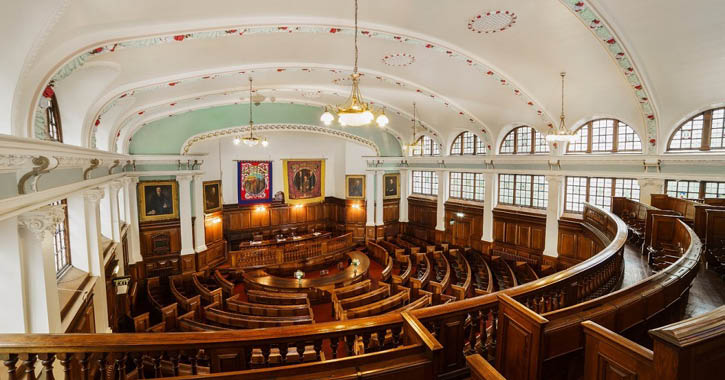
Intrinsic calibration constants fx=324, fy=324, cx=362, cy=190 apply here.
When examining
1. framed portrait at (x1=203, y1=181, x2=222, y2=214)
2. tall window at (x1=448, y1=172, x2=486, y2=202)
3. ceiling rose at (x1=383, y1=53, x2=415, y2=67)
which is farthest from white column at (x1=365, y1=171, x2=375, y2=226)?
ceiling rose at (x1=383, y1=53, x2=415, y2=67)

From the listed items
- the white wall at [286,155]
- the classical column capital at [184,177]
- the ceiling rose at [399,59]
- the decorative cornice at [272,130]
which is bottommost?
the classical column capital at [184,177]

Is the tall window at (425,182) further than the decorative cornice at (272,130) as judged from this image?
Yes

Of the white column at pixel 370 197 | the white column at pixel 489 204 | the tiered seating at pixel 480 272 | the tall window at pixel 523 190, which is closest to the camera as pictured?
A: the tiered seating at pixel 480 272

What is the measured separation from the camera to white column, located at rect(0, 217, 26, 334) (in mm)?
3439

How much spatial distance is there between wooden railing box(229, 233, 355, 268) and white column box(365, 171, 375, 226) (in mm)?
2281

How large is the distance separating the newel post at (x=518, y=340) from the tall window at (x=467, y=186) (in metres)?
11.2

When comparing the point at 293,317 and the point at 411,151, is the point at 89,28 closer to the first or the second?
the point at 293,317

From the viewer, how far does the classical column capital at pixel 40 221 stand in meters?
3.54

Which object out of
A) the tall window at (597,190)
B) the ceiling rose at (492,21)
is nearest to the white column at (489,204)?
the tall window at (597,190)

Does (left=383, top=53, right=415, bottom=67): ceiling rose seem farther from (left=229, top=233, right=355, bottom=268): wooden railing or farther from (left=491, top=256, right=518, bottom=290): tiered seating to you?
(left=229, top=233, right=355, bottom=268): wooden railing

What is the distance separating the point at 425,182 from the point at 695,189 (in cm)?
980

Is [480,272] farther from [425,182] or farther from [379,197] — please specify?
[379,197]

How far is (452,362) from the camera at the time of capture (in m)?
2.61

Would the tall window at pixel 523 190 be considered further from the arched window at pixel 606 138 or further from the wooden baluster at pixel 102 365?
the wooden baluster at pixel 102 365
